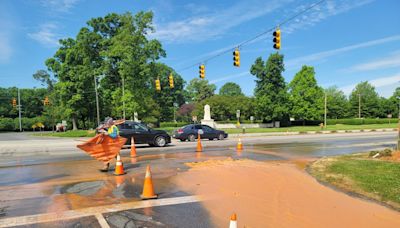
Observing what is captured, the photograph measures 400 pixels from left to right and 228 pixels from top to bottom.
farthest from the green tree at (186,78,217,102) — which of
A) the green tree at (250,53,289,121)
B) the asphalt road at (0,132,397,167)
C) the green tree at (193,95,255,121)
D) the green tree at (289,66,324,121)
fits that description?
the asphalt road at (0,132,397,167)

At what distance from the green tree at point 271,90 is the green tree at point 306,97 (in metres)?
4.02

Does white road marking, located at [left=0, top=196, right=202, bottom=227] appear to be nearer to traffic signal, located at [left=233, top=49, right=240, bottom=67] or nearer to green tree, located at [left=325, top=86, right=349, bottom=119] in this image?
traffic signal, located at [left=233, top=49, right=240, bottom=67]

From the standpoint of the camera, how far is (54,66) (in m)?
49.6

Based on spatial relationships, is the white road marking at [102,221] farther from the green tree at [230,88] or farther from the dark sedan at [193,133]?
the green tree at [230,88]

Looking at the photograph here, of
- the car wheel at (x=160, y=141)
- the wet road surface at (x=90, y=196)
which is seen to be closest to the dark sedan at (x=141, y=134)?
the car wheel at (x=160, y=141)

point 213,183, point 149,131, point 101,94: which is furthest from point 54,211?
point 101,94

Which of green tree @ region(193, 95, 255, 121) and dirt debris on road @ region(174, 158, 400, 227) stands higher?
green tree @ region(193, 95, 255, 121)

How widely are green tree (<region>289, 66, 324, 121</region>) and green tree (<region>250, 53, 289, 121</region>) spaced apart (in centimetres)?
402

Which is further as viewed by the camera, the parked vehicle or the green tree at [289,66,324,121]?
the green tree at [289,66,324,121]

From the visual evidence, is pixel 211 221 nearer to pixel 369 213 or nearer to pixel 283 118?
pixel 369 213

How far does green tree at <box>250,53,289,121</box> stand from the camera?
54938mm

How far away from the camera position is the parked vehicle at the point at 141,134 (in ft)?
59.0

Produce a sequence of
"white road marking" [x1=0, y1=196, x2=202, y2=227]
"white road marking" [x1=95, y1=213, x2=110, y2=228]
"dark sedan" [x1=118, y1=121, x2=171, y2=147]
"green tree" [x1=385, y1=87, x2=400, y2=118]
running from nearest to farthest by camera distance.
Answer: "white road marking" [x1=95, y1=213, x2=110, y2=228], "white road marking" [x1=0, y1=196, x2=202, y2=227], "dark sedan" [x1=118, y1=121, x2=171, y2=147], "green tree" [x1=385, y1=87, x2=400, y2=118]

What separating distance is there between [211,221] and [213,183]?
2821 millimetres
